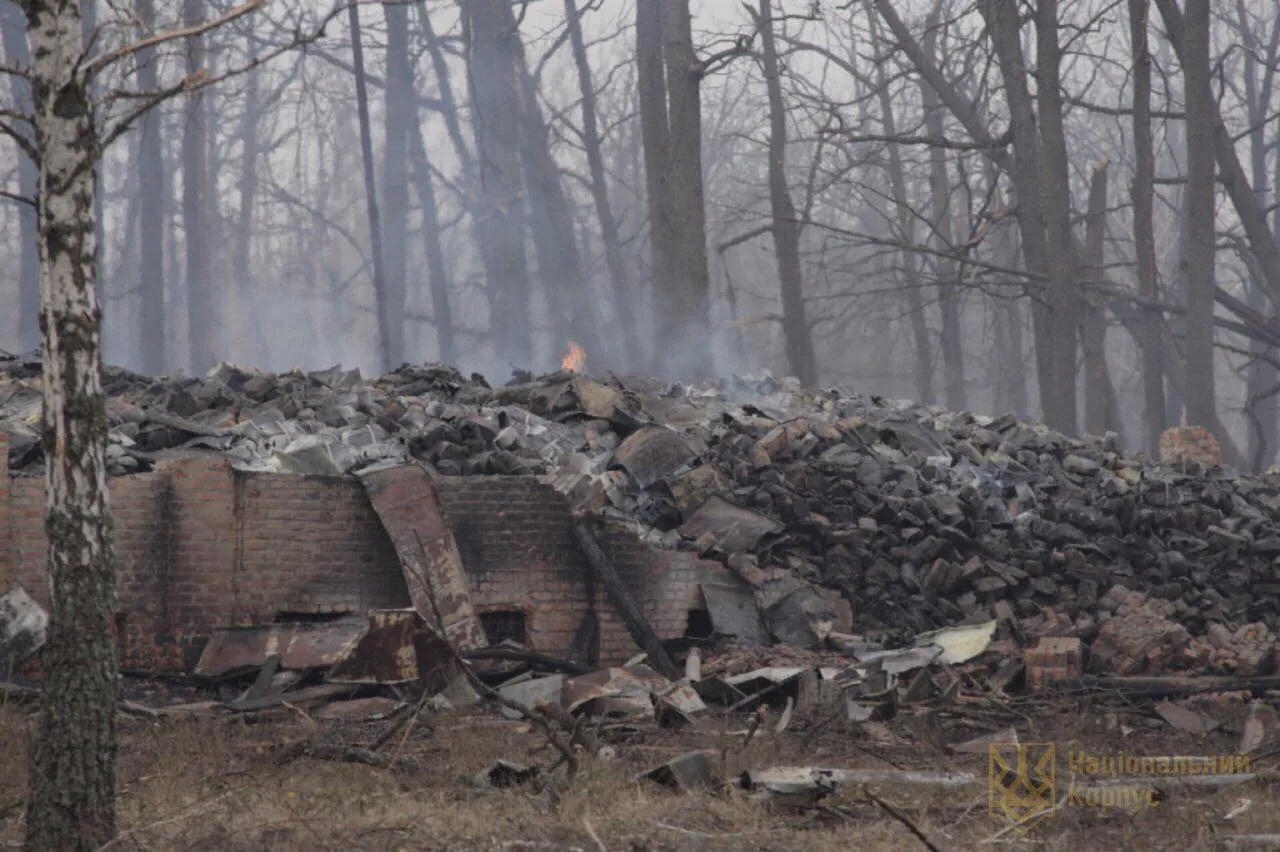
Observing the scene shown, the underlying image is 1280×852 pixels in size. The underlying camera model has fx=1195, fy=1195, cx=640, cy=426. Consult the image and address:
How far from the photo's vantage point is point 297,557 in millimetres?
8898

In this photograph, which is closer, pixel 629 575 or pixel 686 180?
pixel 629 575

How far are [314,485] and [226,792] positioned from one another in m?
3.58

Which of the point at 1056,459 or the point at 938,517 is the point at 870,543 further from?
the point at 1056,459

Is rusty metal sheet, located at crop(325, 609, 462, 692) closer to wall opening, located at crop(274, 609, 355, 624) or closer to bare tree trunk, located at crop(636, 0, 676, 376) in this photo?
wall opening, located at crop(274, 609, 355, 624)

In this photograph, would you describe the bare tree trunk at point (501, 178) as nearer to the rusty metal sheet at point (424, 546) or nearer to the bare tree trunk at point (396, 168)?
the bare tree trunk at point (396, 168)

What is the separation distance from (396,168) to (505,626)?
26612mm

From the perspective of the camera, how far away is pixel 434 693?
26.7 feet

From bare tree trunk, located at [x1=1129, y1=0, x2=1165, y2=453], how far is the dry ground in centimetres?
1350

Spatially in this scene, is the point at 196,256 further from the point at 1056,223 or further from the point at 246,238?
the point at 1056,223

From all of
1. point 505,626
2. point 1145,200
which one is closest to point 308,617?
point 505,626

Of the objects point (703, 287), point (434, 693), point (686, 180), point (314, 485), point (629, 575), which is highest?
point (686, 180)

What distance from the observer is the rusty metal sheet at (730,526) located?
380 inches

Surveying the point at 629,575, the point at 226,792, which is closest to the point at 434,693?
the point at 629,575

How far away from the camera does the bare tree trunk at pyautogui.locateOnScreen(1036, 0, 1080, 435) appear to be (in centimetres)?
1759
